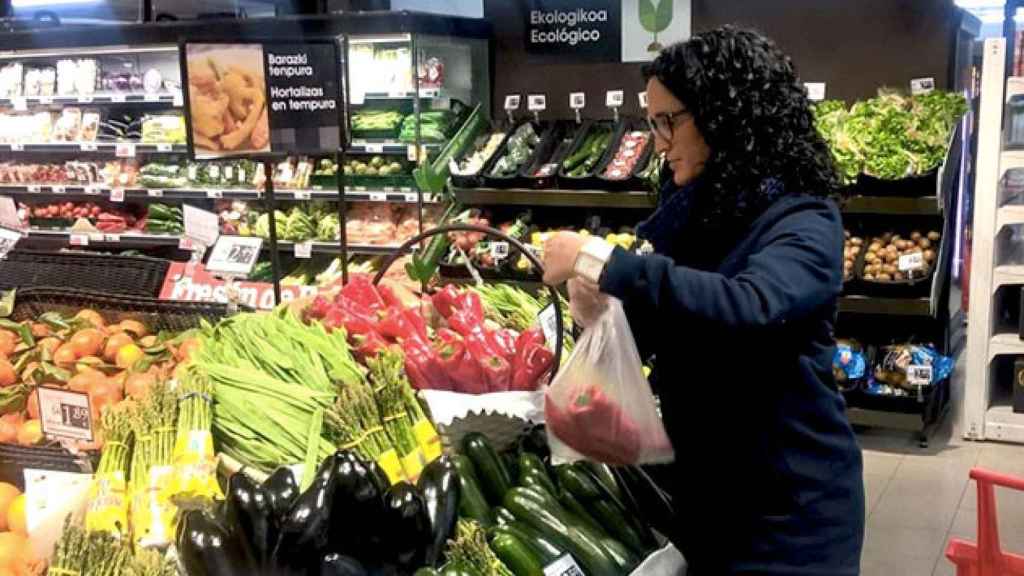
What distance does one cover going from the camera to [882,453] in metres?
5.05

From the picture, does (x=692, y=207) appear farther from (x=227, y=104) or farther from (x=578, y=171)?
(x=578, y=171)

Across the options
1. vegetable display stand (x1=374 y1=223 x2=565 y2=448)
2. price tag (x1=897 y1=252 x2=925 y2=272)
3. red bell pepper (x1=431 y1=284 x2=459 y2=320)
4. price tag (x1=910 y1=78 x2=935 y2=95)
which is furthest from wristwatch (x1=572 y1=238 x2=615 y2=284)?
price tag (x1=910 y1=78 x2=935 y2=95)

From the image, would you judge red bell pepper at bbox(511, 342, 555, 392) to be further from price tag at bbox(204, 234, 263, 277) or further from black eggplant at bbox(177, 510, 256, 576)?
price tag at bbox(204, 234, 263, 277)

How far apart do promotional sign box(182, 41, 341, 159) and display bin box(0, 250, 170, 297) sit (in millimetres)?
655

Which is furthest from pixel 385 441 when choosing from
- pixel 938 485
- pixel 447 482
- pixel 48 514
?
pixel 938 485

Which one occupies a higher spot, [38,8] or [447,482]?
[38,8]

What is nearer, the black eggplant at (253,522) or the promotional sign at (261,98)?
the black eggplant at (253,522)

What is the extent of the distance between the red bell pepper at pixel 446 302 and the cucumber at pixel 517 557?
0.99 m

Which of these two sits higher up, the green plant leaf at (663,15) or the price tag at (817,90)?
the green plant leaf at (663,15)

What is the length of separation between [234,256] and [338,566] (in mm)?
2391

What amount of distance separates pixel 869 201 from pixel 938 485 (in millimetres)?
1329

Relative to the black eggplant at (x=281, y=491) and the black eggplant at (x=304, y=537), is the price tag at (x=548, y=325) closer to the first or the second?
the black eggplant at (x=281, y=491)

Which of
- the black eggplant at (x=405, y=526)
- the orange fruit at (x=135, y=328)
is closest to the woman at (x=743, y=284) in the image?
the black eggplant at (x=405, y=526)

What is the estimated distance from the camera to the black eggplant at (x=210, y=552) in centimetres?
163
